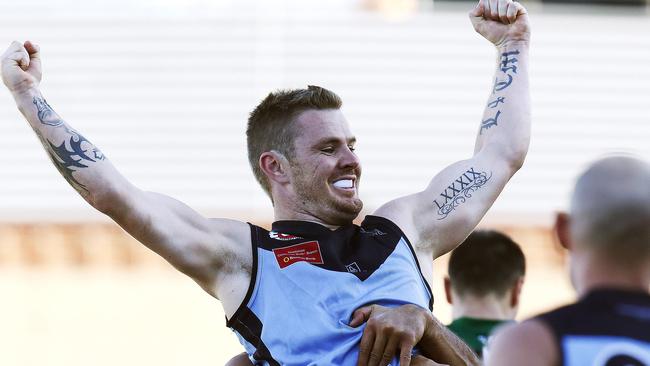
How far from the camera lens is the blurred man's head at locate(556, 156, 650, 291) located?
2.98 metres

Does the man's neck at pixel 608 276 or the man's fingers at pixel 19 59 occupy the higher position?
the man's fingers at pixel 19 59

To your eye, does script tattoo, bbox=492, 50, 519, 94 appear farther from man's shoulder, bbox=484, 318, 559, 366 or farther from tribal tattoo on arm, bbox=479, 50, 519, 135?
man's shoulder, bbox=484, 318, 559, 366

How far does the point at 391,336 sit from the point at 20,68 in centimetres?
182

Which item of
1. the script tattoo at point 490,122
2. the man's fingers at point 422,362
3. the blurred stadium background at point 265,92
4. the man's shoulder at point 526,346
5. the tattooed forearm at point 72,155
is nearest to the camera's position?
the man's shoulder at point 526,346

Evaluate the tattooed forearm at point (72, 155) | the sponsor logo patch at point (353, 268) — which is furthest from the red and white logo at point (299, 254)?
the tattooed forearm at point (72, 155)

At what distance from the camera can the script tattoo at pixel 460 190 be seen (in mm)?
5211

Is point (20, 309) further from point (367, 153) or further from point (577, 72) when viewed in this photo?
point (577, 72)

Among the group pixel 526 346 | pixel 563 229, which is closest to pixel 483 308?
pixel 563 229

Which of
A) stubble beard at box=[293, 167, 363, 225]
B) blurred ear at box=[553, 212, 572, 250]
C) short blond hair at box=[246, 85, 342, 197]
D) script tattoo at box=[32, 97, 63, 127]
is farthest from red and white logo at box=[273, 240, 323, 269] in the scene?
blurred ear at box=[553, 212, 572, 250]

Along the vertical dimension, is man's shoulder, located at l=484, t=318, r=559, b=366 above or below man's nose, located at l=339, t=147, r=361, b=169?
below

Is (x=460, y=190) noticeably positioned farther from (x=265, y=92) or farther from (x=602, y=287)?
(x=265, y=92)

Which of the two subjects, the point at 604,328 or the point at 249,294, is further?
the point at 249,294

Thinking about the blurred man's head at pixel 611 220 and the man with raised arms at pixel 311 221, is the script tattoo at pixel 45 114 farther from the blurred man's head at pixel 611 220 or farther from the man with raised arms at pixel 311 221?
the blurred man's head at pixel 611 220

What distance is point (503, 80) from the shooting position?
5598 millimetres
